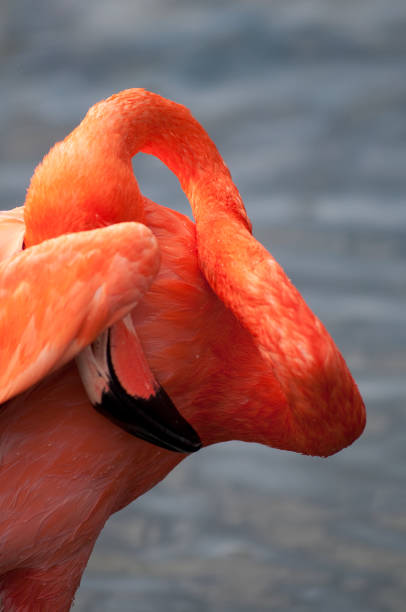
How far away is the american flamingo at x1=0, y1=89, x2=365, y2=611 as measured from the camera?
106 cm

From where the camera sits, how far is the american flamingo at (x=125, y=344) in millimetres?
1060

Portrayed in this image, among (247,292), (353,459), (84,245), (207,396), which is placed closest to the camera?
(84,245)

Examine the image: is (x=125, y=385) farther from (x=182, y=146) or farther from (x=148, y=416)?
(x=182, y=146)

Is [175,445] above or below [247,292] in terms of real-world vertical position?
below

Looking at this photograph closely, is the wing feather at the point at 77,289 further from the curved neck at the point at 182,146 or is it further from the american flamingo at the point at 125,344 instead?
the curved neck at the point at 182,146

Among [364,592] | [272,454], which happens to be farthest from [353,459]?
[364,592]

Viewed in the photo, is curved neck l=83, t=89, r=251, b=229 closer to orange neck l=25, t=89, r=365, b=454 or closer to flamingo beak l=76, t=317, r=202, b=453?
orange neck l=25, t=89, r=365, b=454

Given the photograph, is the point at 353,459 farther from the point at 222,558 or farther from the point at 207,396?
the point at 207,396

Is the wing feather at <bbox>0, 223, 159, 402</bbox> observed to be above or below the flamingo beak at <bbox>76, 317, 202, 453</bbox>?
above

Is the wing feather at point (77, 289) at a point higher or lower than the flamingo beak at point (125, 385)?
higher

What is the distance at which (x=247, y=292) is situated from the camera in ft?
3.82

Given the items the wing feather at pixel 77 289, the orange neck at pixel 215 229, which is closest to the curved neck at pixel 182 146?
the orange neck at pixel 215 229

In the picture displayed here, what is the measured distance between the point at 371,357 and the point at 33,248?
1.52 m

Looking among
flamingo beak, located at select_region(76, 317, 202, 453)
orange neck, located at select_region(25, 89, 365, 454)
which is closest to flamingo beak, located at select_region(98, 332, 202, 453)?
flamingo beak, located at select_region(76, 317, 202, 453)
